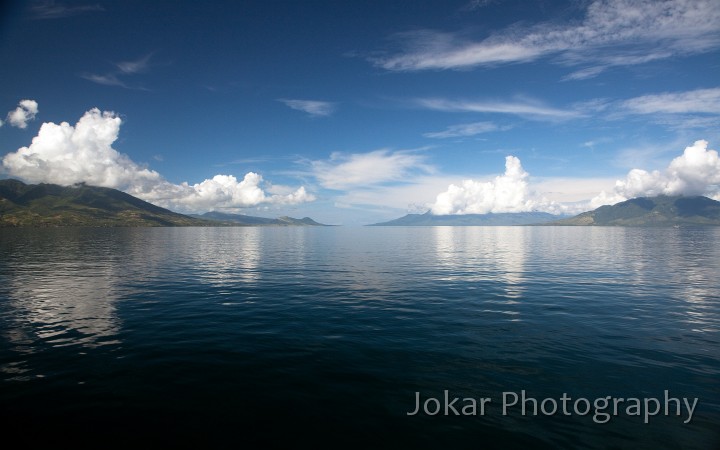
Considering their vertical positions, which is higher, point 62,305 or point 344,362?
point 62,305

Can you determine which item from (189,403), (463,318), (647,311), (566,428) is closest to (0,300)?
(189,403)

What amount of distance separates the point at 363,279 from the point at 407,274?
10.6 meters

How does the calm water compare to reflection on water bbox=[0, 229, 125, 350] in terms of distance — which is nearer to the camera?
the calm water

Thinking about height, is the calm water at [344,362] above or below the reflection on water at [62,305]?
below

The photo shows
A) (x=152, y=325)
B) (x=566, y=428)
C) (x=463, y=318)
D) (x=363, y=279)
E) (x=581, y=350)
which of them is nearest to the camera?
(x=566, y=428)

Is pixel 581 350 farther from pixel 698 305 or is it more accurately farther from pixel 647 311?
pixel 698 305

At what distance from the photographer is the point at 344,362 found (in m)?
22.8

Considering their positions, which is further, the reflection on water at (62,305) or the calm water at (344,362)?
the reflection on water at (62,305)

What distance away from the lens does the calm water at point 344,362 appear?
15.4 meters

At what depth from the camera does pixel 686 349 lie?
2541 cm

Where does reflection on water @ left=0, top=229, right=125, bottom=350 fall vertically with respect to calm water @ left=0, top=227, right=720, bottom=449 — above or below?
above

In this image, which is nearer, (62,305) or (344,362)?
(344,362)

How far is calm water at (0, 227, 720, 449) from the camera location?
50.5 feet

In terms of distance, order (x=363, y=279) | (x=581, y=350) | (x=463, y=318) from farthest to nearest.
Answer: (x=363, y=279), (x=463, y=318), (x=581, y=350)
